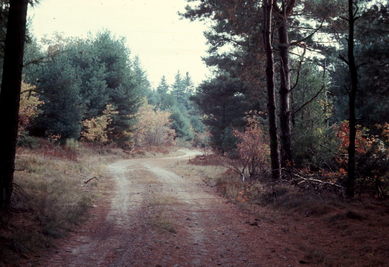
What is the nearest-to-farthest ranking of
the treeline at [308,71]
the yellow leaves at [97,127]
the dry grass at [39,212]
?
the dry grass at [39,212], the treeline at [308,71], the yellow leaves at [97,127]

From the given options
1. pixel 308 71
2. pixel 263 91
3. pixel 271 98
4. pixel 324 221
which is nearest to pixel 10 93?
pixel 324 221

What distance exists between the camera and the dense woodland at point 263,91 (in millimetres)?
9133

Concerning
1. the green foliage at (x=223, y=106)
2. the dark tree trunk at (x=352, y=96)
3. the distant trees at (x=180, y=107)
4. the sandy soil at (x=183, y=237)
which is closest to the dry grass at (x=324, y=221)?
the sandy soil at (x=183, y=237)

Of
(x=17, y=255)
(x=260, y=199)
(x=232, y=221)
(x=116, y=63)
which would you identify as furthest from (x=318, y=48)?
(x=116, y=63)

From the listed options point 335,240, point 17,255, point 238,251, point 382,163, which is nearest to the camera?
point 17,255

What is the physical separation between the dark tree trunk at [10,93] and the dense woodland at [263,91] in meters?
0.02

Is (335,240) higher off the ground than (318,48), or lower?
lower

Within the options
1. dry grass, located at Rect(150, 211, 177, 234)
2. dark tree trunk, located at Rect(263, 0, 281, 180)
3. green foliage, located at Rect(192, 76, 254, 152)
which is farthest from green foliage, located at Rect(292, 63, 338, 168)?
green foliage, located at Rect(192, 76, 254, 152)

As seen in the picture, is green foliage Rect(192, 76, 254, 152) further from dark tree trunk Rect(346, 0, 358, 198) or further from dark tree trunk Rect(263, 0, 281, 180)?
dark tree trunk Rect(346, 0, 358, 198)

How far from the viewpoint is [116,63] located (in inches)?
1439

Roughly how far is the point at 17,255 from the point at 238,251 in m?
4.18

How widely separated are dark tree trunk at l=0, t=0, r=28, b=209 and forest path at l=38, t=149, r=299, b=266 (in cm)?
205

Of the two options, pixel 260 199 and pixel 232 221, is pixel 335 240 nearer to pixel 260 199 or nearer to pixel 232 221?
pixel 232 221

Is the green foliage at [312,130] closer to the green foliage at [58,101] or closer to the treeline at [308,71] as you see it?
the treeline at [308,71]
